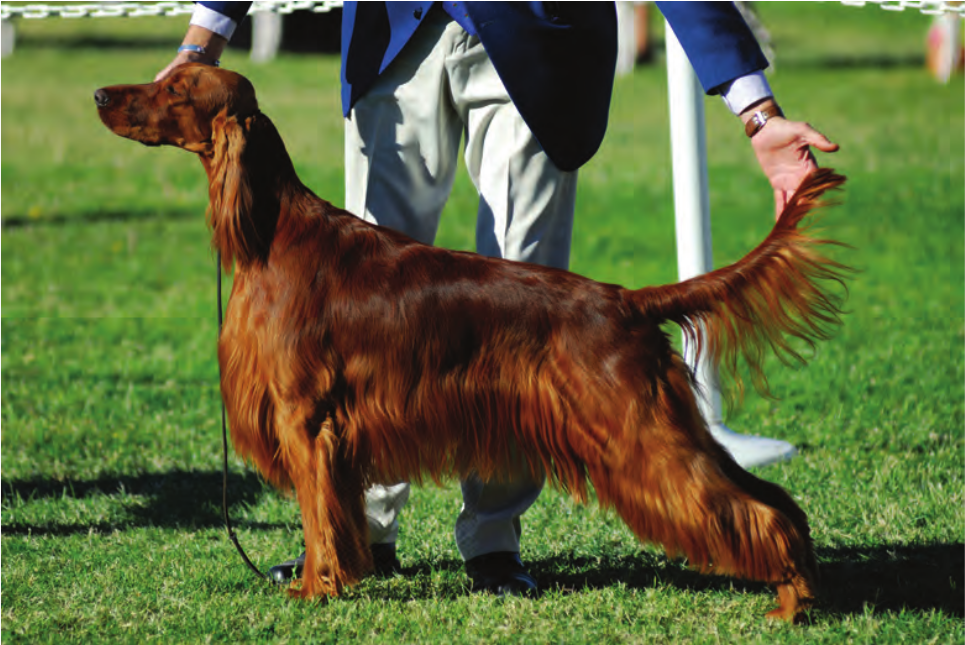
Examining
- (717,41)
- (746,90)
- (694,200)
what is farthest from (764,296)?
(694,200)

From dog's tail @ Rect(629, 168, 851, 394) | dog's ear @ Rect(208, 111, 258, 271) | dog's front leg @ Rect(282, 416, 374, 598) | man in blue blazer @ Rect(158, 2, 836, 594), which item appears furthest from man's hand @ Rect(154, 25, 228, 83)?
dog's tail @ Rect(629, 168, 851, 394)

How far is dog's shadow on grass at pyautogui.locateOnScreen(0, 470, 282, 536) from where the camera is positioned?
4523 mm

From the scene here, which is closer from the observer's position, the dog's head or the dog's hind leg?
the dog's hind leg

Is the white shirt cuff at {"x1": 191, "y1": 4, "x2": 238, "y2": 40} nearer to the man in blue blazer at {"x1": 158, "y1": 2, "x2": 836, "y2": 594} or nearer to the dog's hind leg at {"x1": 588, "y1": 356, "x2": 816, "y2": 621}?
the man in blue blazer at {"x1": 158, "y1": 2, "x2": 836, "y2": 594}

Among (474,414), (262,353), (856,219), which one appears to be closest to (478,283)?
(474,414)

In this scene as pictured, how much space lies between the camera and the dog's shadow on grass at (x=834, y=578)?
379cm

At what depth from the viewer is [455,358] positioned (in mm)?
3479

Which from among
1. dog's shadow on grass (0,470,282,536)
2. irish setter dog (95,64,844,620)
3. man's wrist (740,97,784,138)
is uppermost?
man's wrist (740,97,784,138)

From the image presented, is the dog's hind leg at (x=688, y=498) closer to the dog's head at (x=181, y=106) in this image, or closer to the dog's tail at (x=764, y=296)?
the dog's tail at (x=764, y=296)

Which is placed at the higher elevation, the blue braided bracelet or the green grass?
the blue braided bracelet

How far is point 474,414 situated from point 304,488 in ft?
1.68

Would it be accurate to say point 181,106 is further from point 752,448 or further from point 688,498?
point 752,448

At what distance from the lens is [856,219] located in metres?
10.8

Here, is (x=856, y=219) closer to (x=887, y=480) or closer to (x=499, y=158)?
(x=887, y=480)
